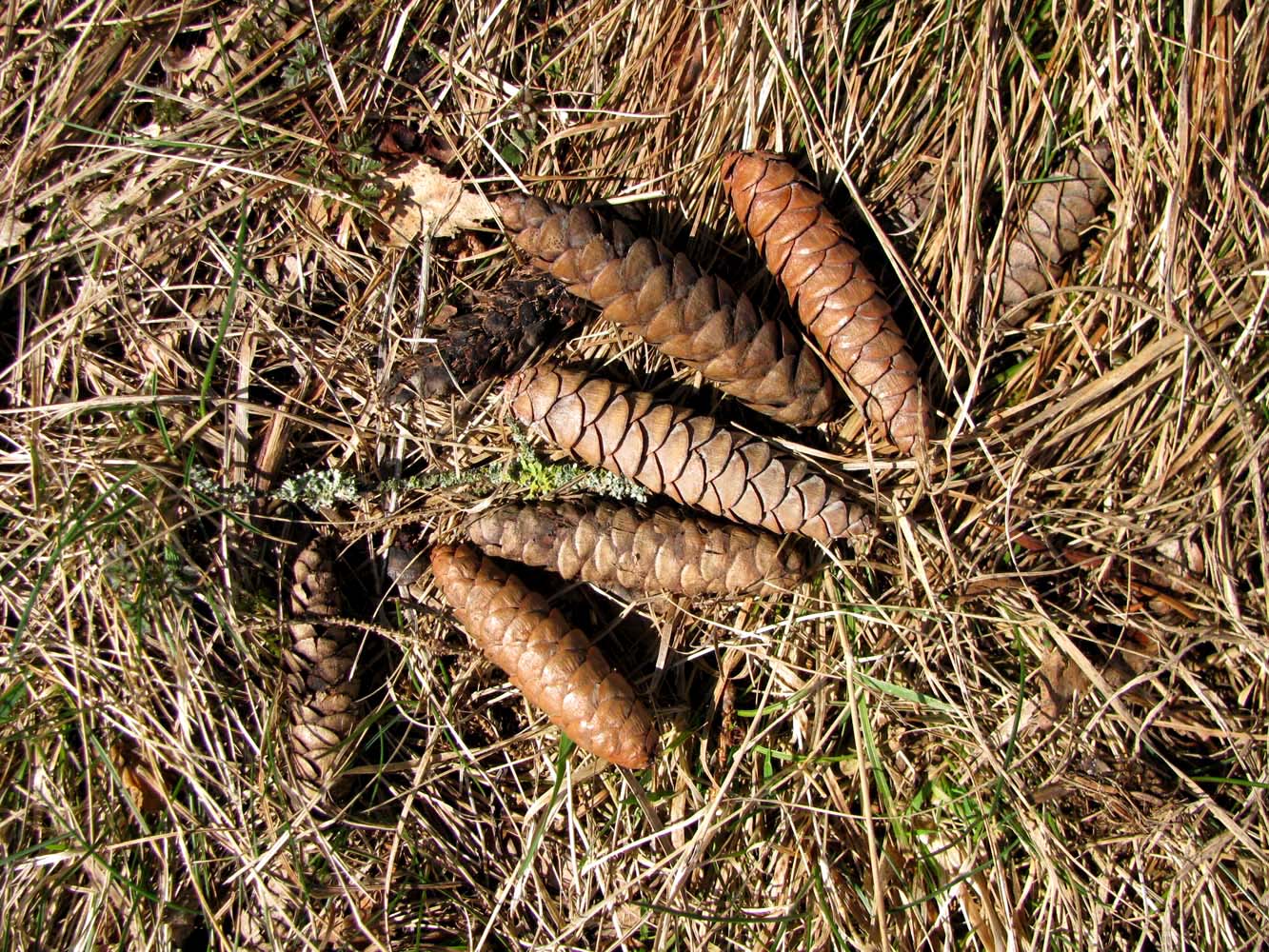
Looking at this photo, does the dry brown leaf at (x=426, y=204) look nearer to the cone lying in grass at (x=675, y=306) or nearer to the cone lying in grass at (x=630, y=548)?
the cone lying in grass at (x=675, y=306)

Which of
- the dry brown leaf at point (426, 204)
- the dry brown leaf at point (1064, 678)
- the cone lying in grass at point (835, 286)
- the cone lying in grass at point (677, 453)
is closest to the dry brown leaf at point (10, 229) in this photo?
the dry brown leaf at point (426, 204)

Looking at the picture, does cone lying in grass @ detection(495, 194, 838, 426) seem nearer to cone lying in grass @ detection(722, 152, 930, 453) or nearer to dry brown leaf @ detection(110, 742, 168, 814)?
cone lying in grass @ detection(722, 152, 930, 453)

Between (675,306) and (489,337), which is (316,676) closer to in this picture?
(489,337)

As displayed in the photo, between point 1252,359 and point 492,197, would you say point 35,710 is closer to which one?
point 492,197

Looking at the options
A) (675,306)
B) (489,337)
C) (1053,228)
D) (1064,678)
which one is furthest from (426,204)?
(1064,678)

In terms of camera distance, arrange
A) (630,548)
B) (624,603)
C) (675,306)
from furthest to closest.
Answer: (624,603)
(630,548)
(675,306)

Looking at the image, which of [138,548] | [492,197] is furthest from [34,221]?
[492,197]

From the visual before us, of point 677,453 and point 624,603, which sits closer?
point 677,453
